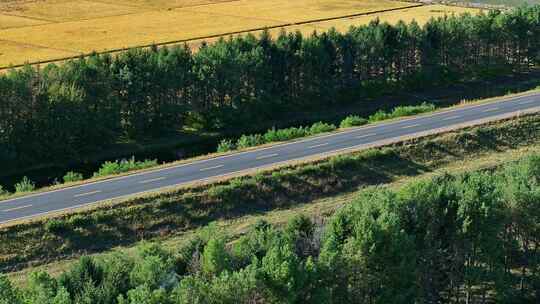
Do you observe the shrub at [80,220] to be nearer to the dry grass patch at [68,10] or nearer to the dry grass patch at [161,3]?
the dry grass patch at [68,10]

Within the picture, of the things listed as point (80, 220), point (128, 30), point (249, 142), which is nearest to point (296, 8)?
point (128, 30)

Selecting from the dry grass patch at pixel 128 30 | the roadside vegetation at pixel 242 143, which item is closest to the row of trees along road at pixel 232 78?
the roadside vegetation at pixel 242 143

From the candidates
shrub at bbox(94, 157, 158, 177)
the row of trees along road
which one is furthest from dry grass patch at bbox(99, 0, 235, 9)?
shrub at bbox(94, 157, 158, 177)

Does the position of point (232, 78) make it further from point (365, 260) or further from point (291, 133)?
point (365, 260)

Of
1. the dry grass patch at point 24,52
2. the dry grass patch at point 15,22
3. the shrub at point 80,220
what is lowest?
the shrub at point 80,220

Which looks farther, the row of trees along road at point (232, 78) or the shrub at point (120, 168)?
the row of trees along road at point (232, 78)
